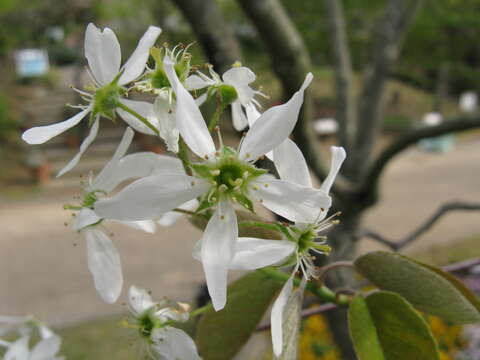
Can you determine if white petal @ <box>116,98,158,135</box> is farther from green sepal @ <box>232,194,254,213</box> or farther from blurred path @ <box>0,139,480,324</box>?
blurred path @ <box>0,139,480,324</box>

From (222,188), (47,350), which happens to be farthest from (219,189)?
(47,350)

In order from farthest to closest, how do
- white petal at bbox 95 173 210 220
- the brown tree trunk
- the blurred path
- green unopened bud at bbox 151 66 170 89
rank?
the blurred path < the brown tree trunk < green unopened bud at bbox 151 66 170 89 < white petal at bbox 95 173 210 220

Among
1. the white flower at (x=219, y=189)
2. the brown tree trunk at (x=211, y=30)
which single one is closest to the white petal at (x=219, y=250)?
the white flower at (x=219, y=189)

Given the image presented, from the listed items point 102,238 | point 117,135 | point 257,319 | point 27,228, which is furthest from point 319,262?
point 117,135

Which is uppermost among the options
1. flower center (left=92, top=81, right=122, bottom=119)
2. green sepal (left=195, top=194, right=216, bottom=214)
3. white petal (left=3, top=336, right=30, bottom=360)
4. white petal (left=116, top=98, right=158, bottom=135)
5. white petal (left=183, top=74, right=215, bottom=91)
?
white petal (left=183, top=74, right=215, bottom=91)

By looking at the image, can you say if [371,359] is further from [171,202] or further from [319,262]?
[319,262]

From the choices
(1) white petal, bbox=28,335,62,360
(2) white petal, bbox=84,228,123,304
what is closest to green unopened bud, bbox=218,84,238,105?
(2) white petal, bbox=84,228,123,304
